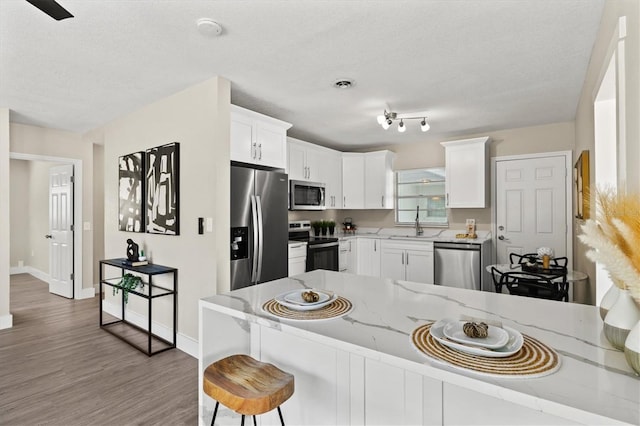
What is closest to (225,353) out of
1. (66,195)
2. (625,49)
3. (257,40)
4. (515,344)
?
(515,344)

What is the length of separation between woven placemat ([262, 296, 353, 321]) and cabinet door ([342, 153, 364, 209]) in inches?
170

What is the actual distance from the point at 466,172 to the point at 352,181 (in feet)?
5.93

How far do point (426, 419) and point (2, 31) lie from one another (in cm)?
324

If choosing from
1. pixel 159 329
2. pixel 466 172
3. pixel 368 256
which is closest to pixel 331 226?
pixel 368 256

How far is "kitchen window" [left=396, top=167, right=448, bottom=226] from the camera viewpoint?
18.0ft

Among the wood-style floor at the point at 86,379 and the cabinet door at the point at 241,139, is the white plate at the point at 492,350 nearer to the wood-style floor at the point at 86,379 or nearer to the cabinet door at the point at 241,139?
the wood-style floor at the point at 86,379

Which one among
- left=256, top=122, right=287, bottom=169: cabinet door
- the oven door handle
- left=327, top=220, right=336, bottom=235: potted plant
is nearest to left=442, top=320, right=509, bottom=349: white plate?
left=256, top=122, right=287, bottom=169: cabinet door

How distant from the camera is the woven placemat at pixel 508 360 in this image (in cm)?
88

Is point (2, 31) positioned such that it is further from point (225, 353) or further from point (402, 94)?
point (402, 94)

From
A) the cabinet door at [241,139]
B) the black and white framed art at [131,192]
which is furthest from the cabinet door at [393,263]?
the black and white framed art at [131,192]

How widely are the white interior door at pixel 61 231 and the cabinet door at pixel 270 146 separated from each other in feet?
11.3

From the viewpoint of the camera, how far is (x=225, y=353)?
5.78 feet

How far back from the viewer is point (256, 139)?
3.51 metres

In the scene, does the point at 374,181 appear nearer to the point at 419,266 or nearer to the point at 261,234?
the point at 419,266
